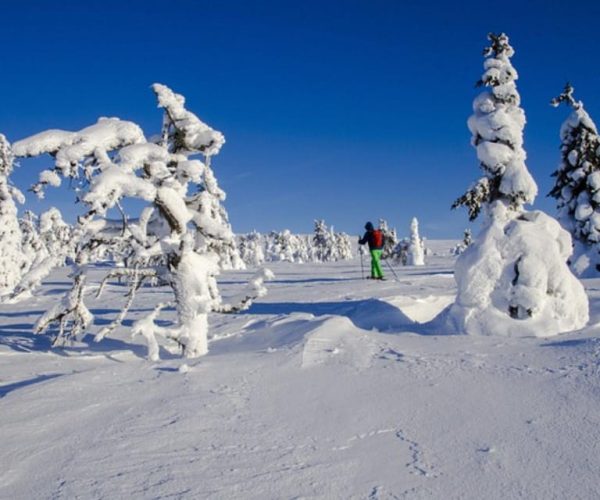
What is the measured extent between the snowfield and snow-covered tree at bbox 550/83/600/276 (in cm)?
2010

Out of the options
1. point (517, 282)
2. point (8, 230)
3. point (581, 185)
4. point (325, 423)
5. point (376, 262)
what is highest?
point (581, 185)

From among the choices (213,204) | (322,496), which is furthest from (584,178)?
(322,496)

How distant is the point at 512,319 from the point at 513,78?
6.82 m

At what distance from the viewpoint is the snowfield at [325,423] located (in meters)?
3.38

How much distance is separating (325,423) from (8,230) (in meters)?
28.3

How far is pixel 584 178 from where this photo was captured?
25.5 metres

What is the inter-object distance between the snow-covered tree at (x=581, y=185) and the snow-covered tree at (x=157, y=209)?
21.6 m

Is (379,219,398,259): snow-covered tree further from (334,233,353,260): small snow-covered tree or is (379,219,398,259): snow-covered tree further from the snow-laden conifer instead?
the snow-laden conifer

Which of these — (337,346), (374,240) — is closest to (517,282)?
(337,346)

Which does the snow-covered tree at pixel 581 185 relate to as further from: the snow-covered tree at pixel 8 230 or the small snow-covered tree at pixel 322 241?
the small snow-covered tree at pixel 322 241

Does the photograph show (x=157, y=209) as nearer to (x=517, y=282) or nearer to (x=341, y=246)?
(x=517, y=282)

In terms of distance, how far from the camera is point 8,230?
90.6 feet

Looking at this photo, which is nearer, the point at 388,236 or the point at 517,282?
the point at 517,282

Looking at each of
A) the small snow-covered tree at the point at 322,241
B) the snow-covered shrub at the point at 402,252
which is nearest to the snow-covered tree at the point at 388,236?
the snow-covered shrub at the point at 402,252
